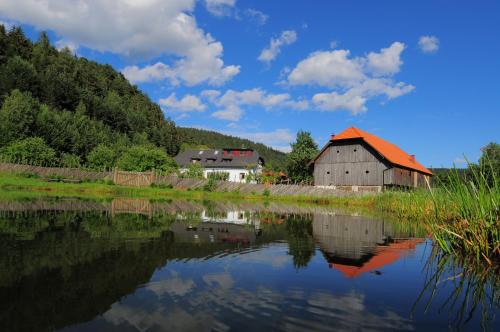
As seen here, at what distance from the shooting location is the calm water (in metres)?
4.91

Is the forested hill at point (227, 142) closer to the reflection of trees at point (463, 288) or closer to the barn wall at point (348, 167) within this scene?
the barn wall at point (348, 167)

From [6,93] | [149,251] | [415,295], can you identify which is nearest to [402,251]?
[415,295]

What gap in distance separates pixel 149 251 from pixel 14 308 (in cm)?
438

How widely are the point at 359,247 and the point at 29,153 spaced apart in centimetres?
5388

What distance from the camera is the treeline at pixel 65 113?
195 ft

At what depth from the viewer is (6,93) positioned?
225ft

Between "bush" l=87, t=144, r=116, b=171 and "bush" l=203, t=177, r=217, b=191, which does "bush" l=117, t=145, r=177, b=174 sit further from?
"bush" l=87, t=144, r=116, b=171

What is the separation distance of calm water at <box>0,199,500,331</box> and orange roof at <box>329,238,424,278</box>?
32 millimetres

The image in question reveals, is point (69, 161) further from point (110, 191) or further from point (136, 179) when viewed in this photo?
point (110, 191)

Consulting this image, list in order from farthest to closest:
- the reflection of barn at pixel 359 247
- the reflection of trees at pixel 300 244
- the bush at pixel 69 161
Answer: the bush at pixel 69 161 < the reflection of trees at pixel 300 244 < the reflection of barn at pixel 359 247

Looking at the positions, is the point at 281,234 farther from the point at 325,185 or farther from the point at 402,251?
the point at 325,185

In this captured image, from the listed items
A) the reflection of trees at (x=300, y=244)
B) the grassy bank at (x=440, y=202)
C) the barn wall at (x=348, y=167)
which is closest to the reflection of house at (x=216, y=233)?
the reflection of trees at (x=300, y=244)

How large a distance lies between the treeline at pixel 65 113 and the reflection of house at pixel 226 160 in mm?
9097

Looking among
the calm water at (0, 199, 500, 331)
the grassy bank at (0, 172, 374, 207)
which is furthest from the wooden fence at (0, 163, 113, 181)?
the calm water at (0, 199, 500, 331)
